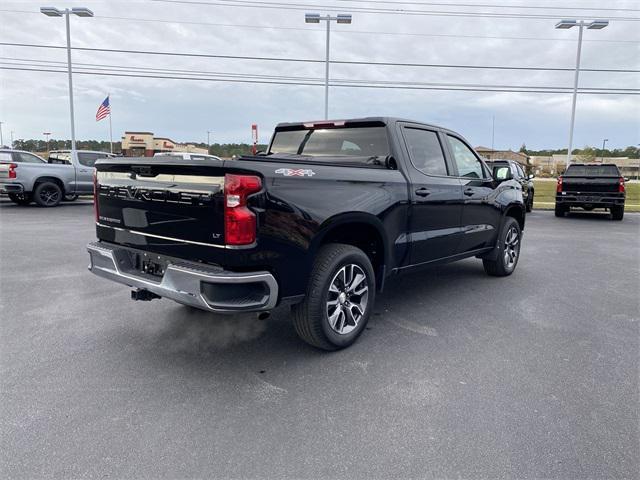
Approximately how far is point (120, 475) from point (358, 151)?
3.32 meters

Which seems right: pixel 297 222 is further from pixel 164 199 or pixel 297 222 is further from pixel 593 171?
pixel 593 171

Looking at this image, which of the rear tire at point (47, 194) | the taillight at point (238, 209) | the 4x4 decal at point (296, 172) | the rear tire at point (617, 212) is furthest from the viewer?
the rear tire at point (47, 194)

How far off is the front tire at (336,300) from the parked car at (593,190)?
13.0 m

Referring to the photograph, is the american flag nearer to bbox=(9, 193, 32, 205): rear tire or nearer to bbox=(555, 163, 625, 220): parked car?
bbox=(9, 193, 32, 205): rear tire

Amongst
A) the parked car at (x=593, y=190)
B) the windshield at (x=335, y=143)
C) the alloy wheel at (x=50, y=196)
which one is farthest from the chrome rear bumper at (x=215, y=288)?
the parked car at (x=593, y=190)

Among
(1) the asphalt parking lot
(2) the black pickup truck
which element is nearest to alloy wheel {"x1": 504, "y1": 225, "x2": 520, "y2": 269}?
(1) the asphalt parking lot

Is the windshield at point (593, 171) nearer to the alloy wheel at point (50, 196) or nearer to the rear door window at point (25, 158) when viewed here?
the alloy wheel at point (50, 196)

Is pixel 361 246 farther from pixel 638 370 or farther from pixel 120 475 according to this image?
pixel 120 475

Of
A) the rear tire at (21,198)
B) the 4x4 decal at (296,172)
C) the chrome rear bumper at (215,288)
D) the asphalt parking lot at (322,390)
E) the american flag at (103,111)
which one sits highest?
the american flag at (103,111)

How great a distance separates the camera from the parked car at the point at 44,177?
14.0 m

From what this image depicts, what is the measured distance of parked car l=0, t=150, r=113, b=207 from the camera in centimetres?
1400

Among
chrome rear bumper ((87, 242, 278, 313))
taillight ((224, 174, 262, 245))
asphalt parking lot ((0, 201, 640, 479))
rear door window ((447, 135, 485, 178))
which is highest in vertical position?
rear door window ((447, 135, 485, 178))

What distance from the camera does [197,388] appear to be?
10.4 feet

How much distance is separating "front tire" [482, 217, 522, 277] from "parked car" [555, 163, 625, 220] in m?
9.45
